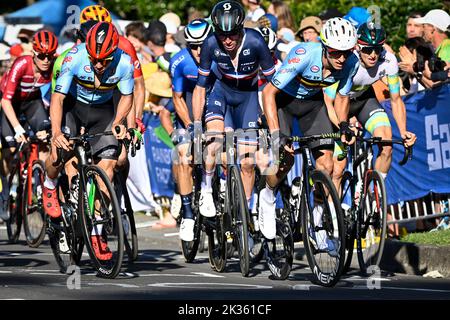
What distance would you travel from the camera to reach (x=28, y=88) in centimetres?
1530

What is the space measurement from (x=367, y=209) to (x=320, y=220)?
91cm

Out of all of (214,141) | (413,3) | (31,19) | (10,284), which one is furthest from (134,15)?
(10,284)

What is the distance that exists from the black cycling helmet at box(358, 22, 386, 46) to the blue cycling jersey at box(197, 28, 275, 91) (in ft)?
3.46

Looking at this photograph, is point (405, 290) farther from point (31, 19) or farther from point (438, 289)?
point (31, 19)

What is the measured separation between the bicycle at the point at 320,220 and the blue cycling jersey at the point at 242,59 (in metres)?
1.29

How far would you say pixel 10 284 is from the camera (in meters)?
10.8

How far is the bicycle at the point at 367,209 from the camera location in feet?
37.8

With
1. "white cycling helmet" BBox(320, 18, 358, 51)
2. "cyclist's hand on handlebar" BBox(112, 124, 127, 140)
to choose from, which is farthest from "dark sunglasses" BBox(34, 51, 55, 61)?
"white cycling helmet" BBox(320, 18, 358, 51)

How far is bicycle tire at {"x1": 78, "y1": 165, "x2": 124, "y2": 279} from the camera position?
1111 cm

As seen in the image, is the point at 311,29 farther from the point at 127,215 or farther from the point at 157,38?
the point at 127,215

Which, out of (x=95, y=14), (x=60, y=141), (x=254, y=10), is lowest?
(x=60, y=141)

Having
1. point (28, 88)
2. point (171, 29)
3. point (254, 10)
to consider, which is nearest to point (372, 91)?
point (28, 88)

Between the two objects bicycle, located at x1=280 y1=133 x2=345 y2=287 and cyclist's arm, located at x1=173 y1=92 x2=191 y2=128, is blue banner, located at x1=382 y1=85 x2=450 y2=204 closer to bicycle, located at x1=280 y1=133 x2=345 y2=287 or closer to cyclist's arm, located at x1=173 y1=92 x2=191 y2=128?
cyclist's arm, located at x1=173 y1=92 x2=191 y2=128
